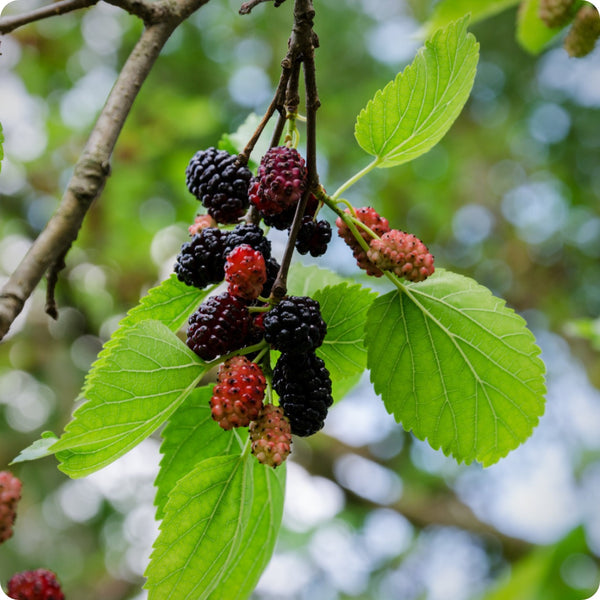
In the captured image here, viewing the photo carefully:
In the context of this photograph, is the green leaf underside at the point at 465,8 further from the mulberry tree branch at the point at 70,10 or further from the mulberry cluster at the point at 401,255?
the mulberry cluster at the point at 401,255

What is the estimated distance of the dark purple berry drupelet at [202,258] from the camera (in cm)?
59

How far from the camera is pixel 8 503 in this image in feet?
2.05

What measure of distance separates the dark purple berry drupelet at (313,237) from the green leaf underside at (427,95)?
0.10 meters

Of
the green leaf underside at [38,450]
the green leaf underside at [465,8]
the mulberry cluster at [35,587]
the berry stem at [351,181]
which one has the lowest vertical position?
the mulberry cluster at [35,587]

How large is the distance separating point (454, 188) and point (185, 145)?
146cm

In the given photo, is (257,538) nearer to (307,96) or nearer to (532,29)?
(307,96)

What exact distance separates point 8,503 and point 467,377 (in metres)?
0.46

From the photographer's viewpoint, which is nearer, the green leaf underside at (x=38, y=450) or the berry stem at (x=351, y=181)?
the green leaf underside at (x=38, y=450)

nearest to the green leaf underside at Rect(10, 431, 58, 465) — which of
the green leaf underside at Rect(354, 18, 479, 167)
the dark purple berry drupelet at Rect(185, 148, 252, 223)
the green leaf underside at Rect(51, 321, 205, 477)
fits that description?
the green leaf underside at Rect(51, 321, 205, 477)

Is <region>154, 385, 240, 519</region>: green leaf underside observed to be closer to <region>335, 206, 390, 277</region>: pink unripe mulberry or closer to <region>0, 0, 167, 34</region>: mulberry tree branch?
<region>335, 206, 390, 277</region>: pink unripe mulberry

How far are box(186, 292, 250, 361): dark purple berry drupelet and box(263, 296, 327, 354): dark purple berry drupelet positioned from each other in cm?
3

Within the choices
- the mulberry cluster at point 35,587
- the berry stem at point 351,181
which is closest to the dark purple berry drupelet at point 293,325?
the berry stem at point 351,181

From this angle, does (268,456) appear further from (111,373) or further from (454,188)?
(454,188)

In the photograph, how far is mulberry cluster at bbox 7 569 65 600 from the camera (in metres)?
0.71
